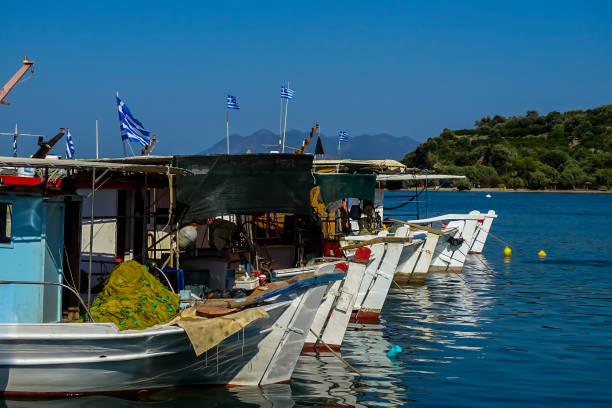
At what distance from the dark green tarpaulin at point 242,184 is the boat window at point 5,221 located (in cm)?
357

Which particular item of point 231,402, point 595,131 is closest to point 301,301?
point 231,402

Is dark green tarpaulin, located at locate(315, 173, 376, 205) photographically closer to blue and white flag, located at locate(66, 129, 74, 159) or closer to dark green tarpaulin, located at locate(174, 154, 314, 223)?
dark green tarpaulin, located at locate(174, 154, 314, 223)

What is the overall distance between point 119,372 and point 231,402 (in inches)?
70.1

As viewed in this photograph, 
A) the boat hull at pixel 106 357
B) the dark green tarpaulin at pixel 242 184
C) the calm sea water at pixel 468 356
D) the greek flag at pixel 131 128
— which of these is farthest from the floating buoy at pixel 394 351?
the greek flag at pixel 131 128

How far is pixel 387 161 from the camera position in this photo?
21.8m

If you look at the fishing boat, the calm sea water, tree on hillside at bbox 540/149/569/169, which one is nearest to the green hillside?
tree on hillside at bbox 540/149/569/169

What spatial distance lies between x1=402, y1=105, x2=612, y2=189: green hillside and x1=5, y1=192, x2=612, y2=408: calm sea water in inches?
4029

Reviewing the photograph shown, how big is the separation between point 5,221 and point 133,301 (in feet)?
7.16

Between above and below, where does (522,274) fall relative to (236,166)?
below

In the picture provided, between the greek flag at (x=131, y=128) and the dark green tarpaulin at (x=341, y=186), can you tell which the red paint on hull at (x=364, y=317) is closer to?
the dark green tarpaulin at (x=341, y=186)

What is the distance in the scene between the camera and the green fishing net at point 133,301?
1086 cm

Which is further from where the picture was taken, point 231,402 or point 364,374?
point 364,374

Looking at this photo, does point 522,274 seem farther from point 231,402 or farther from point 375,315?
point 231,402

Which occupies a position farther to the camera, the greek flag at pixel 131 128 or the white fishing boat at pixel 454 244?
the white fishing boat at pixel 454 244
